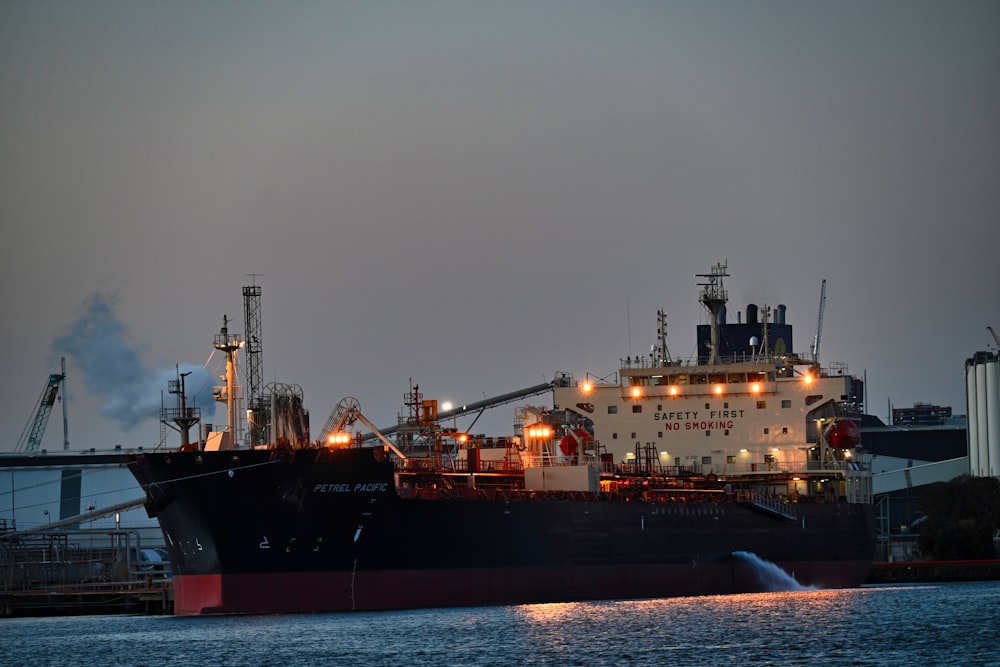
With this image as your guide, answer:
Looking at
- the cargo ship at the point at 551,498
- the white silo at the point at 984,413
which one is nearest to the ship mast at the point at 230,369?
the cargo ship at the point at 551,498

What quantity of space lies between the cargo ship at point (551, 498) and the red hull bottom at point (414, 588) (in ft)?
0.20

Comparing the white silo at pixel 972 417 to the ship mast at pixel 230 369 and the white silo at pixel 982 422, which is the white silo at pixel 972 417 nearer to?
the white silo at pixel 982 422

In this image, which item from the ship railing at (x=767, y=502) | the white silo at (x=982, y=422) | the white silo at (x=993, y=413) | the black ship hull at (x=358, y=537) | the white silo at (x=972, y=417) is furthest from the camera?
the white silo at (x=972, y=417)

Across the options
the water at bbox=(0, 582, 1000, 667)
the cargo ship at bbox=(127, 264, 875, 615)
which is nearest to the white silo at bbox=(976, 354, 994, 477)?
the cargo ship at bbox=(127, 264, 875, 615)

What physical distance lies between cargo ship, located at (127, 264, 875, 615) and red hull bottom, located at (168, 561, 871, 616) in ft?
0.20

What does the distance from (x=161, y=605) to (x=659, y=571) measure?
57.6ft

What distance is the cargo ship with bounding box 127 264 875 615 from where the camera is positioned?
157ft

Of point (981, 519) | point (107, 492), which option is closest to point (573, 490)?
point (981, 519)

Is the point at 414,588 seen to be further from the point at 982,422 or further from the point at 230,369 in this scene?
the point at 982,422

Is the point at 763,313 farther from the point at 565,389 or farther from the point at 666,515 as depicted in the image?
the point at 666,515

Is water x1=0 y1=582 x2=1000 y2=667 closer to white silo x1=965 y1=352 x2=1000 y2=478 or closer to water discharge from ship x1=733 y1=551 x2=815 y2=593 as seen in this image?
water discharge from ship x1=733 y1=551 x2=815 y2=593

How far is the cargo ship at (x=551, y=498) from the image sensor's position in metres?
47.7

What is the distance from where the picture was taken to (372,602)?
4831cm

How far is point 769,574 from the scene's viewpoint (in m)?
59.9
